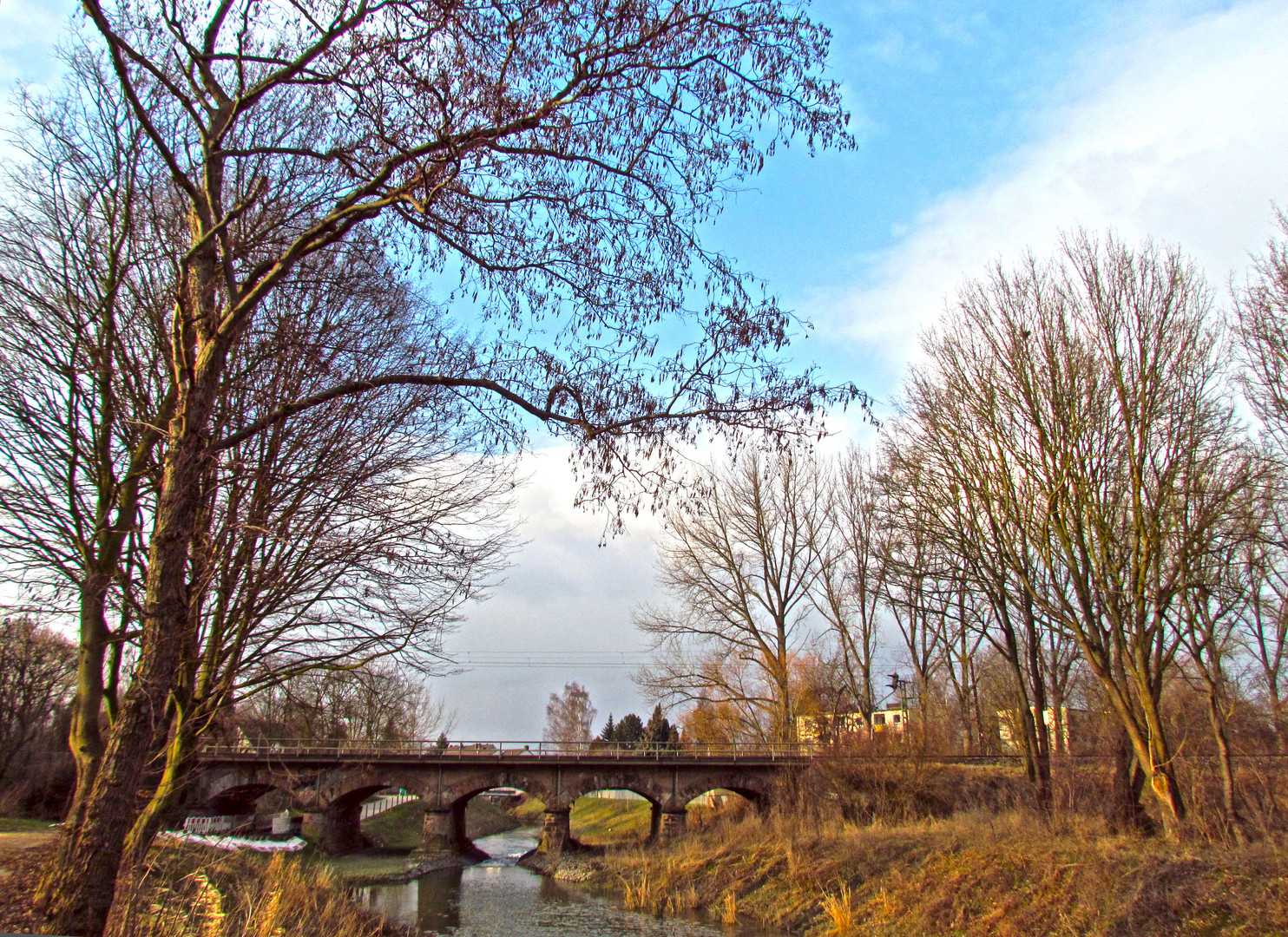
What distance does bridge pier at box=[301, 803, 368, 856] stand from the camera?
33.3 m

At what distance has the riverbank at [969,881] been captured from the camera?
429 inches

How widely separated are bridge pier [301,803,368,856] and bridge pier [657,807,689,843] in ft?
44.8

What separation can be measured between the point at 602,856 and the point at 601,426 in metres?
28.8

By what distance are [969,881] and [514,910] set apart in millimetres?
12899

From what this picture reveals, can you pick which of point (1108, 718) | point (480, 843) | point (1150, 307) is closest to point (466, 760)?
point (480, 843)

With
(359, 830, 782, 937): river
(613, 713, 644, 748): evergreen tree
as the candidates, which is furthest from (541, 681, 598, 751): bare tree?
(359, 830, 782, 937): river

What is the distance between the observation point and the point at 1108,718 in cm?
1795

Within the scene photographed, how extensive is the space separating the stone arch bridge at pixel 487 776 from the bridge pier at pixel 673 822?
0.17ft

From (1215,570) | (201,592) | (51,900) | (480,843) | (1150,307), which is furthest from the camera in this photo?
(480,843)

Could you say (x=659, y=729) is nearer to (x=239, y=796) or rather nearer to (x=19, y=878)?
(x=239, y=796)

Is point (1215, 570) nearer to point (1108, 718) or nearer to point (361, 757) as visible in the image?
point (1108, 718)

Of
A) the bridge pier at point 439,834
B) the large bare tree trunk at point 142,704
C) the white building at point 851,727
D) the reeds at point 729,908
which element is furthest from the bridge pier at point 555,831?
the large bare tree trunk at point 142,704

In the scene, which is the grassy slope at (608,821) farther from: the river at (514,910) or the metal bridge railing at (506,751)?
the river at (514,910)

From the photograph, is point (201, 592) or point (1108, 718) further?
point (1108, 718)
